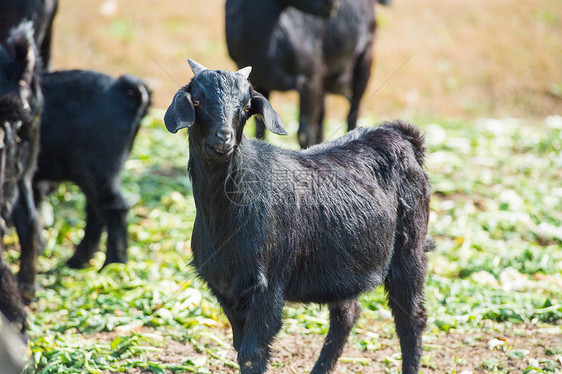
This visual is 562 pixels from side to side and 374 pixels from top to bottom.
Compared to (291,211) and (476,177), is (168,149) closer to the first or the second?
(476,177)

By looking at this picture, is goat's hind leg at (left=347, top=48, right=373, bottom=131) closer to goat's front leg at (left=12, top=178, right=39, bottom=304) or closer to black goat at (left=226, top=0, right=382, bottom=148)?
black goat at (left=226, top=0, right=382, bottom=148)

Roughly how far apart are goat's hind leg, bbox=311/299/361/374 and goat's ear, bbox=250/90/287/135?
1567mm

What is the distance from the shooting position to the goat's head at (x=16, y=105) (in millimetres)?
6285

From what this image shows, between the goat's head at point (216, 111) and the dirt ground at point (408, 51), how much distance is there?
11294 millimetres

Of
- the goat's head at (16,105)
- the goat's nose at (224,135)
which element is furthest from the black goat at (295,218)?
the goat's head at (16,105)

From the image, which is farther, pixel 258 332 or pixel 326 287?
pixel 326 287

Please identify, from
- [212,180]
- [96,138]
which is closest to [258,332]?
[212,180]

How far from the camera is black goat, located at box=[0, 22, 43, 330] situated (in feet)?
20.5

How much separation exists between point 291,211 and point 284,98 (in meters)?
12.3

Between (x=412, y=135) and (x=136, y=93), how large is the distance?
11.2 feet

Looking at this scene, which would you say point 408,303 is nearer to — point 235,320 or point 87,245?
point 235,320

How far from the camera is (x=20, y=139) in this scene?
22.0 feet

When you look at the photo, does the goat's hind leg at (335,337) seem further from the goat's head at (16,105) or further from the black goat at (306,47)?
the black goat at (306,47)

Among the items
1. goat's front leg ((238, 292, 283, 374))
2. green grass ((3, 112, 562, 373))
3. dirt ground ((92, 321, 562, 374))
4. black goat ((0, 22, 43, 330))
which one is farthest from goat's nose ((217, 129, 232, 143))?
black goat ((0, 22, 43, 330))
